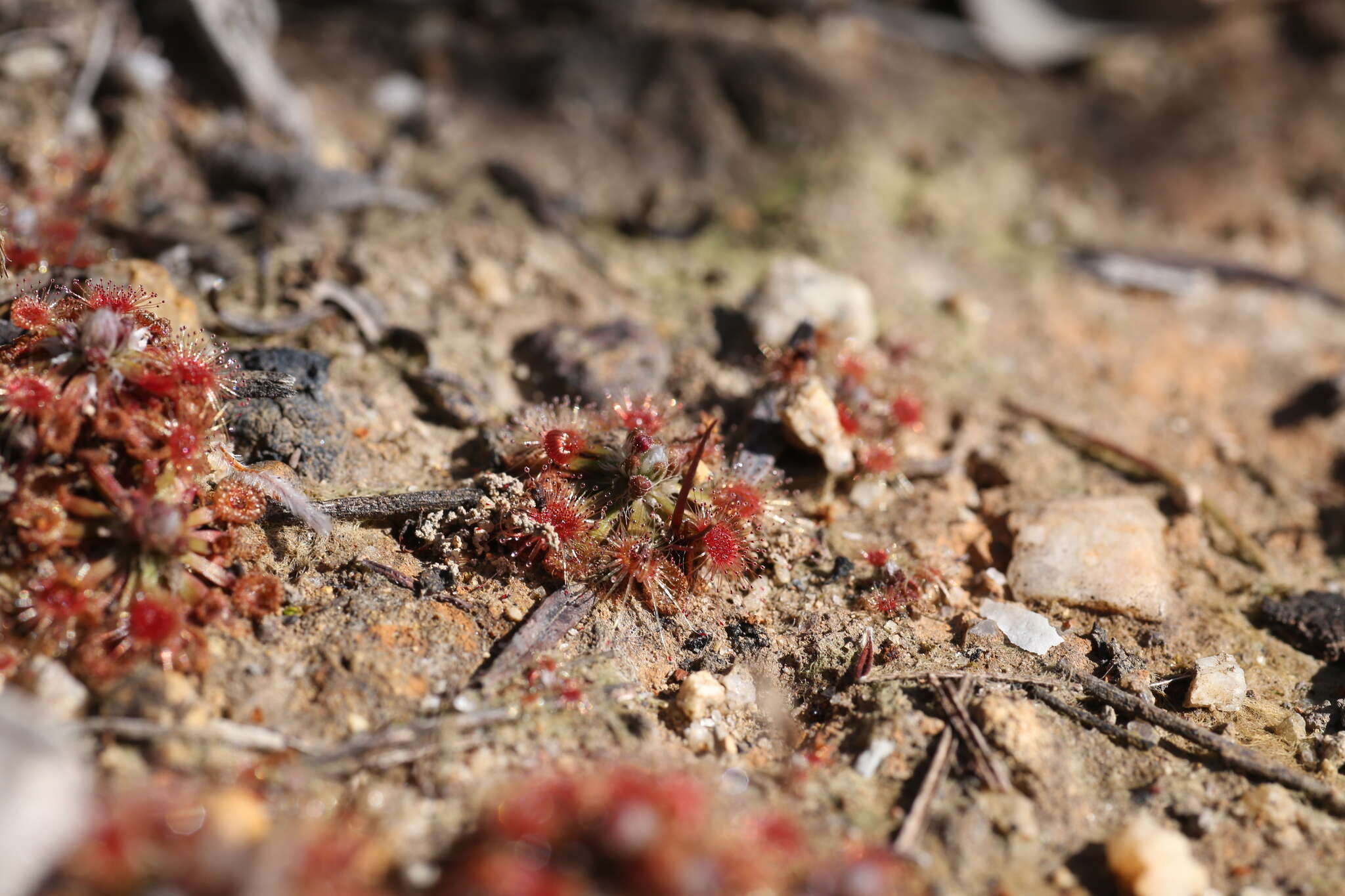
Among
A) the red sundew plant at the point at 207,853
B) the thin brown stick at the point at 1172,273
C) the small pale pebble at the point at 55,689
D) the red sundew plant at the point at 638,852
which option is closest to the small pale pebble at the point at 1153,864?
the red sundew plant at the point at 638,852

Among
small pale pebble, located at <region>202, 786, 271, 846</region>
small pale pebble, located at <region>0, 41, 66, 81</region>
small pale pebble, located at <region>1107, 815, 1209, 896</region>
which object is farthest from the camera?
small pale pebble, located at <region>0, 41, 66, 81</region>

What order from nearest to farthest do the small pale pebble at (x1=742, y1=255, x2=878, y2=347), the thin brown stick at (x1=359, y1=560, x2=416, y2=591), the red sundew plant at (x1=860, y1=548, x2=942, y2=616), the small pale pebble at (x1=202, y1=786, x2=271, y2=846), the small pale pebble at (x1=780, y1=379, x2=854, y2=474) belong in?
the small pale pebble at (x1=202, y1=786, x2=271, y2=846) → the thin brown stick at (x1=359, y1=560, x2=416, y2=591) → the red sundew plant at (x1=860, y1=548, x2=942, y2=616) → the small pale pebble at (x1=780, y1=379, x2=854, y2=474) → the small pale pebble at (x1=742, y1=255, x2=878, y2=347)

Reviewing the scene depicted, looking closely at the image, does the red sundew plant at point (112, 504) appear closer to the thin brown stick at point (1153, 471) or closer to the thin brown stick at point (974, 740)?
the thin brown stick at point (974, 740)

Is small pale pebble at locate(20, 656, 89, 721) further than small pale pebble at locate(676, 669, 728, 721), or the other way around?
small pale pebble at locate(676, 669, 728, 721)

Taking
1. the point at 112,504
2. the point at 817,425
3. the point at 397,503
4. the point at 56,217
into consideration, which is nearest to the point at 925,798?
the point at 817,425

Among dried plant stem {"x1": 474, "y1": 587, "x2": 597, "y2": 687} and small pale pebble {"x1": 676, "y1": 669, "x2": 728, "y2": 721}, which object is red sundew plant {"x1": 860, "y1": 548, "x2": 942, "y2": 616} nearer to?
small pale pebble {"x1": 676, "y1": 669, "x2": 728, "y2": 721}

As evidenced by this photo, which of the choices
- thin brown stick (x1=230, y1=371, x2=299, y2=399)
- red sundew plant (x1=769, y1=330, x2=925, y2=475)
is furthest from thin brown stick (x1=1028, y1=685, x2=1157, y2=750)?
thin brown stick (x1=230, y1=371, x2=299, y2=399)

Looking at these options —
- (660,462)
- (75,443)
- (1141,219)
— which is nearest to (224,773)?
(75,443)
